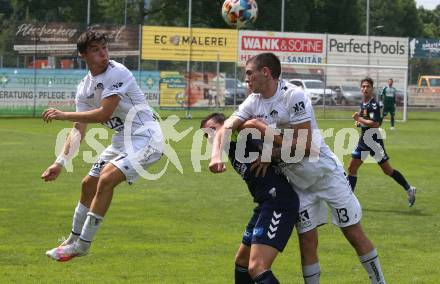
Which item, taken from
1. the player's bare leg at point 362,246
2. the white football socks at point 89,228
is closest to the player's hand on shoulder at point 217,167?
the player's bare leg at point 362,246

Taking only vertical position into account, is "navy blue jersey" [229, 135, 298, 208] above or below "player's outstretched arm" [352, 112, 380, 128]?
below

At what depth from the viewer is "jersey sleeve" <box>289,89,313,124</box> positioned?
7.75 meters

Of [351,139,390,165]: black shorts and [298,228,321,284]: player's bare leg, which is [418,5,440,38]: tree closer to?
[351,139,390,165]: black shorts

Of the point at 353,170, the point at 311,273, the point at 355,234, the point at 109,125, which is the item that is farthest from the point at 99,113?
the point at 353,170

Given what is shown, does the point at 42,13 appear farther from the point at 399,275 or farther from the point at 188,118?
the point at 399,275

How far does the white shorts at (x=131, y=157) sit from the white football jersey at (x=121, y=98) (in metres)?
0.09

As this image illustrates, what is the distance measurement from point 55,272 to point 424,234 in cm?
550

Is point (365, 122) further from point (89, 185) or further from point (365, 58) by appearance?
point (365, 58)

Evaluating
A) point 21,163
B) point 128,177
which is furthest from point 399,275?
point 21,163

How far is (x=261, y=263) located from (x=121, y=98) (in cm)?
253

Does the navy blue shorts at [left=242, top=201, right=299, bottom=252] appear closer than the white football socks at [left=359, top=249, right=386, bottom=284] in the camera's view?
Yes

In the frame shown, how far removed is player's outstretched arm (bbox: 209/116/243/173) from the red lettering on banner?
141ft

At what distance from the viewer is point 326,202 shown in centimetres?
837

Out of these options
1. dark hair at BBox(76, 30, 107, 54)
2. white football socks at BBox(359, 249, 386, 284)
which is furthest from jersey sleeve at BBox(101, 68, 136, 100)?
white football socks at BBox(359, 249, 386, 284)
